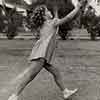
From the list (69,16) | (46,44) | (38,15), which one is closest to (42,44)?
(46,44)

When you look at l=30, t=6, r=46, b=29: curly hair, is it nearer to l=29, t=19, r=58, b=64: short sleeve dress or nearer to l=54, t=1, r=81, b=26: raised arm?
l=29, t=19, r=58, b=64: short sleeve dress

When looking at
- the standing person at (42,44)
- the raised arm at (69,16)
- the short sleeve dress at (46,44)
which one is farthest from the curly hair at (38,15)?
the raised arm at (69,16)

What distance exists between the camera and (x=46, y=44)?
17.7ft

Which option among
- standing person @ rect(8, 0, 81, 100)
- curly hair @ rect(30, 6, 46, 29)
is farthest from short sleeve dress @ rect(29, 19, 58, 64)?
curly hair @ rect(30, 6, 46, 29)

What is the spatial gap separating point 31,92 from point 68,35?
21220 millimetres

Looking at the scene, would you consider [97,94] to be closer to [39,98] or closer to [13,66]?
A: [39,98]

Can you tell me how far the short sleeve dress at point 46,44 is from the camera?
538 centimetres

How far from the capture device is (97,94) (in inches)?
259

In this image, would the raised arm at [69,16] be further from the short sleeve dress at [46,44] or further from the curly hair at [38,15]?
the curly hair at [38,15]

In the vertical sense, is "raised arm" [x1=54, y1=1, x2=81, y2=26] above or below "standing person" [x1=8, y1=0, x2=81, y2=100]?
above

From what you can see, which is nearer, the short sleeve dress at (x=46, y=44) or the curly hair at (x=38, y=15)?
the short sleeve dress at (x=46, y=44)

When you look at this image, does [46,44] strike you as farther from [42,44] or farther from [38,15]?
[38,15]

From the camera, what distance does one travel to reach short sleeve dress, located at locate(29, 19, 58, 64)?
538 centimetres

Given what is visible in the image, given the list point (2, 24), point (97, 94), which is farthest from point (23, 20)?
point (97, 94)
